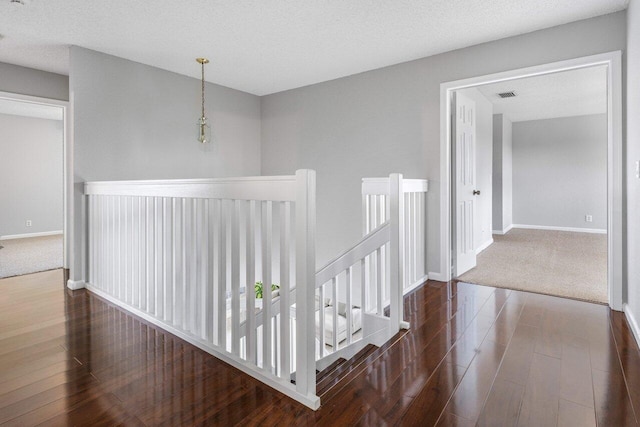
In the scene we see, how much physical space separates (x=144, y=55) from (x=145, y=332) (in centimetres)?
274

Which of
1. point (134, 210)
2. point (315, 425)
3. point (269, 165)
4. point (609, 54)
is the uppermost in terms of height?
point (609, 54)

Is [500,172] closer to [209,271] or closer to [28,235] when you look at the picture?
[209,271]

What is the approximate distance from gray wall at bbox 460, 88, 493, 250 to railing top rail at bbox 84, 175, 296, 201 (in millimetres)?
4196

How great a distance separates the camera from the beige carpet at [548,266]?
326 cm

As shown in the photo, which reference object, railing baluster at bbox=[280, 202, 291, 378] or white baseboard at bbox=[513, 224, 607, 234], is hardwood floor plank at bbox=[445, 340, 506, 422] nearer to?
railing baluster at bbox=[280, 202, 291, 378]

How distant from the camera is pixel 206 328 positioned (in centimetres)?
201

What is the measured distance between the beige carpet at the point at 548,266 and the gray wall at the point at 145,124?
2.85 metres

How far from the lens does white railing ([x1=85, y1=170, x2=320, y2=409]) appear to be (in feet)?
5.07

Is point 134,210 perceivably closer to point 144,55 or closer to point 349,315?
point 349,315

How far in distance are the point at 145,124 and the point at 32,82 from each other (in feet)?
4.59

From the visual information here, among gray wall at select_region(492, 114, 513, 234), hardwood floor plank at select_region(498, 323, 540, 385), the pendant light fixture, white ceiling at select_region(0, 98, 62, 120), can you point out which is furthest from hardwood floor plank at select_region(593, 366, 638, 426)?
white ceiling at select_region(0, 98, 62, 120)

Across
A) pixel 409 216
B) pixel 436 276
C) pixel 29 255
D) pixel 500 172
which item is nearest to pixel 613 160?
pixel 409 216

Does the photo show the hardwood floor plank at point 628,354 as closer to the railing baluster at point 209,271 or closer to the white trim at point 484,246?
the railing baluster at point 209,271

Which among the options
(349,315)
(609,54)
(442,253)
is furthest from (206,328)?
(609,54)
